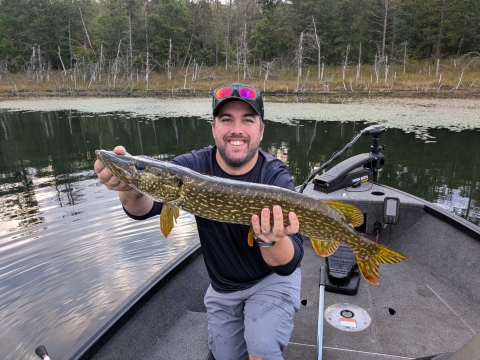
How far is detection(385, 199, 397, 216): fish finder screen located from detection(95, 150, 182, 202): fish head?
8.54 ft

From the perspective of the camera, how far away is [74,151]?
12141 mm

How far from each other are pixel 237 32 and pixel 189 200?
5693 cm

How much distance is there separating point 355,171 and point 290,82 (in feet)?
113

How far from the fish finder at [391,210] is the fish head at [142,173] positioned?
2.59 m

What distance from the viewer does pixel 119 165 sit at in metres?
2.01

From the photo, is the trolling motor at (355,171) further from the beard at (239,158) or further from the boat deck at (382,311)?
the beard at (239,158)

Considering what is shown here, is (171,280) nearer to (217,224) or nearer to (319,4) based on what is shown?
(217,224)

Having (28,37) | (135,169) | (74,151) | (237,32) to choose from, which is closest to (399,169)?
(135,169)

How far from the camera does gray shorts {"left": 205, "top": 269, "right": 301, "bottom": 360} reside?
2062mm

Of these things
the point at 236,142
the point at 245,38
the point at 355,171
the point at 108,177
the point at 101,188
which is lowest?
the point at 101,188

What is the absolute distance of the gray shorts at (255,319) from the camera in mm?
2062

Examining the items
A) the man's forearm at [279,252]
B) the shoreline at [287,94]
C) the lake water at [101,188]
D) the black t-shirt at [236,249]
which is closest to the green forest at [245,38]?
the shoreline at [287,94]

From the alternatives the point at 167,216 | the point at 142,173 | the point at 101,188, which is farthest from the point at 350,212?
the point at 101,188

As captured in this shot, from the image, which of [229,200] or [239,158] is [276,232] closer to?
[229,200]
